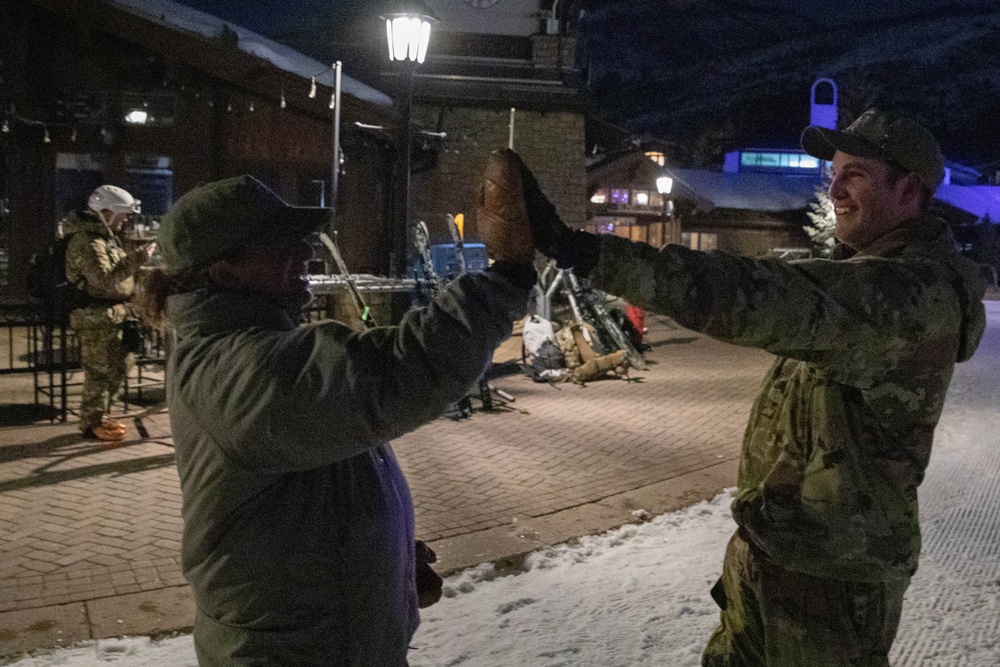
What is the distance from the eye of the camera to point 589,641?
4.22m

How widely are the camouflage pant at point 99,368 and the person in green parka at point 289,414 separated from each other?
6.09 m

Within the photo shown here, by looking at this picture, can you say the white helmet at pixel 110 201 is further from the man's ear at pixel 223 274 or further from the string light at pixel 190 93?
the man's ear at pixel 223 274

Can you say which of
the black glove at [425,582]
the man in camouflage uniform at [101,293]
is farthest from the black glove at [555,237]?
the man in camouflage uniform at [101,293]

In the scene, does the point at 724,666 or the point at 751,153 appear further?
the point at 751,153

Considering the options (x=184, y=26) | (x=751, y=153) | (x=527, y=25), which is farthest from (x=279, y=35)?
(x=751, y=153)

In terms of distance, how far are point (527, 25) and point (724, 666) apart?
20921mm

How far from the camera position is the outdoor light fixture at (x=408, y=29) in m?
9.77

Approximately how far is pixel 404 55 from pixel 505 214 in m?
8.63

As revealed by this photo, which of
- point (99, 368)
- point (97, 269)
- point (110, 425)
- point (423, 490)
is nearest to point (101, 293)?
point (97, 269)

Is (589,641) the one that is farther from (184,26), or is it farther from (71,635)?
(184,26)

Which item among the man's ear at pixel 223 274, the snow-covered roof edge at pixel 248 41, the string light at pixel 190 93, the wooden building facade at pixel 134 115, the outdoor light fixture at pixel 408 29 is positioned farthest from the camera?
the wooden building facade at pixel 134 115

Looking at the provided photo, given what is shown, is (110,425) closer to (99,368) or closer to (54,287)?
(99,368)

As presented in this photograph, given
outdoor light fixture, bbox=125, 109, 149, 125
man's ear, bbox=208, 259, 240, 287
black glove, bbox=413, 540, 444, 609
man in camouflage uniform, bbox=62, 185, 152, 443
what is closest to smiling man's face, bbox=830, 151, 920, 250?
black glove, bbox=413, 540, 444, 609

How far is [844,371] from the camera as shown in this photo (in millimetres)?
2271
